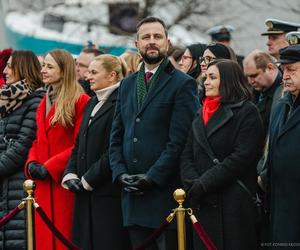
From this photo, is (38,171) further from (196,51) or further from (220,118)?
(220,118)

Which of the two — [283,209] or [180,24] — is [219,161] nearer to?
[283,209]

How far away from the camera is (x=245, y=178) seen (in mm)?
9531

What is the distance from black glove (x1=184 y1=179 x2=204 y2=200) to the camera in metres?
9.41

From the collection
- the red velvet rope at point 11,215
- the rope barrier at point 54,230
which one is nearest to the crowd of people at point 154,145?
the rope barrier at point 54,230

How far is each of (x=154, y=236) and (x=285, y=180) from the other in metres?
1.33

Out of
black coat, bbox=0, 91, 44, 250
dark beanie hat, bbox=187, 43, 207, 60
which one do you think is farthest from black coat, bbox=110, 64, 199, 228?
black coat, bbox=0, 91, 44, 250

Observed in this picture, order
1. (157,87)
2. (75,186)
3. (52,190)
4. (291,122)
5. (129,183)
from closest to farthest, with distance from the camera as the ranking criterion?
(291,122), (129,183), (157,87), (75,186), (52,190)

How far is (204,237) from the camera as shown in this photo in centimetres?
912

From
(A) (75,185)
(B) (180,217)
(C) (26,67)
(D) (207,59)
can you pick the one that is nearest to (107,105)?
(A) (75,185)

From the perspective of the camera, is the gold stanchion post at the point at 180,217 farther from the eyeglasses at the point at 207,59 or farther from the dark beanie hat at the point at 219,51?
the dark beanie hat at the point at 219,51

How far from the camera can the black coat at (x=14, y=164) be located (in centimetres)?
1147

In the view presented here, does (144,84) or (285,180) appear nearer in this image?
(285,180)

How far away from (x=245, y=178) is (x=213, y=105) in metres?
0.75

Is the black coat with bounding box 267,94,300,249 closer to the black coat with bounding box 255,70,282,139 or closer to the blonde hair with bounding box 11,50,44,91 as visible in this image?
the black coat with bounding box 255,70,282,139
